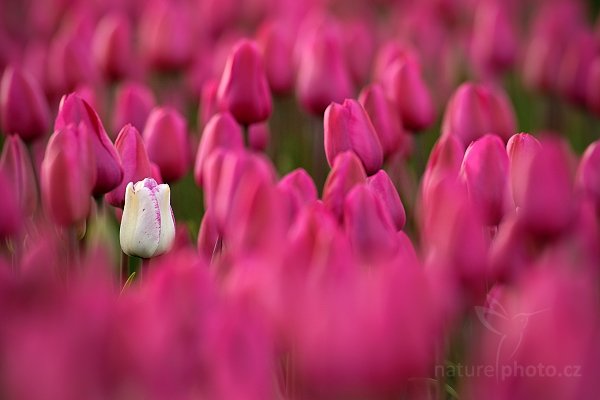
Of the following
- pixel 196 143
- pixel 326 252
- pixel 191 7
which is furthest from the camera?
pixel 191 7

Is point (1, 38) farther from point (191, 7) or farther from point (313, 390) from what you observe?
point (313, 390)

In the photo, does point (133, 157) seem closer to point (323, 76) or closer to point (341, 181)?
point (341, 181)

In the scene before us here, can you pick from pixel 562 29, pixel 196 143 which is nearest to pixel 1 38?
pixel 196 143

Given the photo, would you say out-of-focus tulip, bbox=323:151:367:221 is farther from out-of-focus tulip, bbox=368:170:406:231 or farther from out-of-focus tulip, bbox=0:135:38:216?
out-of-focus tulip, bbox=0:135:38:216

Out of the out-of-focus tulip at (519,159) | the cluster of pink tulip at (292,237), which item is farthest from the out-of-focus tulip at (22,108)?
the out-of-focus tulip at (519,159)

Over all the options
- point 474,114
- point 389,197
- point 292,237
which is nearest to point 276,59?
point 474,114

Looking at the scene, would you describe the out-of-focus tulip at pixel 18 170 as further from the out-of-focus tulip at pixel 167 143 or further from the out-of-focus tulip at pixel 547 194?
the out-of-focus tulip at pixel 547 194
